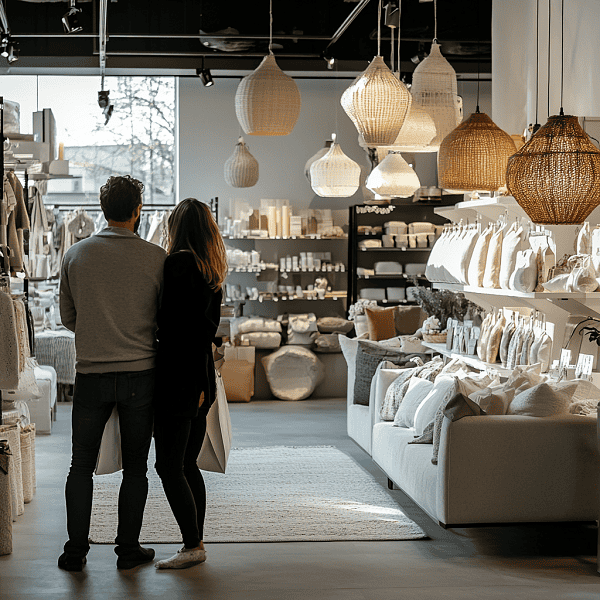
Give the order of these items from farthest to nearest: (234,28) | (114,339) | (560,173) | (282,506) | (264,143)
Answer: (264,143) → (234,28) → (282,506) → (560,173) → (114,339)

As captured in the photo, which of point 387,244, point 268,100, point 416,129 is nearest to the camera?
point 268,100

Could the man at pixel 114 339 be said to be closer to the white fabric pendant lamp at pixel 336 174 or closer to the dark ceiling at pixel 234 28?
the white fabric pendant lamp at pixel 336 174

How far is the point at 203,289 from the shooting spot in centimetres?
377

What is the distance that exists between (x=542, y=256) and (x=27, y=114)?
25.4 ft

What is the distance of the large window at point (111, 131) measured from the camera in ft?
36.0

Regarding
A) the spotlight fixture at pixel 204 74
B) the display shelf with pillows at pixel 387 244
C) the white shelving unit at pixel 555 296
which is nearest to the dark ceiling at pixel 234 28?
the spotlight fixture at pixel 204 74

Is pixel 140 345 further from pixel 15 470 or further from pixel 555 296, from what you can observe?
pixel 555 296

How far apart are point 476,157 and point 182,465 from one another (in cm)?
236

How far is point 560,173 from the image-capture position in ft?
13.4

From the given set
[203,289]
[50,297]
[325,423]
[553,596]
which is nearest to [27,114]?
[50,297]

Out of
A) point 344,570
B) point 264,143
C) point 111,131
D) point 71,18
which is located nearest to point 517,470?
point 344,570

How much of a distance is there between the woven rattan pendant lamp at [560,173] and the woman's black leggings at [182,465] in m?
1.85

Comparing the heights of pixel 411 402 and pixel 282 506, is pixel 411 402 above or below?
above

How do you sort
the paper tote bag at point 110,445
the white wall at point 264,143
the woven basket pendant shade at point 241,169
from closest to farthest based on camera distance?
the paper tote bag at point 110,445, the woven basket pendant shade at point 241,169, the white wall at point 264,143
